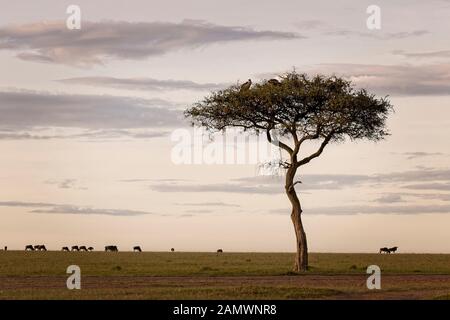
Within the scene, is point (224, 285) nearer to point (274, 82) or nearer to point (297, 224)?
point (297, 224)

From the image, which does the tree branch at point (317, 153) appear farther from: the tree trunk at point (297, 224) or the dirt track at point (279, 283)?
the dirt track at point (279, 283)

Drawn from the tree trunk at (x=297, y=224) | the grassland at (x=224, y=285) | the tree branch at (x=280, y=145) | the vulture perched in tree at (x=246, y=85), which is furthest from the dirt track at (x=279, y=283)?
the vulture perched in tree at (x=246, y=85)

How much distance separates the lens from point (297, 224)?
58125 mm

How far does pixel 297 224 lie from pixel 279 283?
1502 cm

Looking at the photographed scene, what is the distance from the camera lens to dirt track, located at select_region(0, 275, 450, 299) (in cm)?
3722

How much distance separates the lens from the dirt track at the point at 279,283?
37.2m

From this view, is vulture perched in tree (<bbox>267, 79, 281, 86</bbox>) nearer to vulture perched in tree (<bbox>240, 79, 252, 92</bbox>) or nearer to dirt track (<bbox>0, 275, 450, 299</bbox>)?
vulture perched in tree (<bbox>240, 79, 252, 92</bbox>)

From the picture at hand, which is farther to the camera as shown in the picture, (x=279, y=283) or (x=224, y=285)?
(x=279, y=283)

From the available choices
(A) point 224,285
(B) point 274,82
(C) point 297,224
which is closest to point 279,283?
(A) point 224,285

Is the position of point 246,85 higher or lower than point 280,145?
higher

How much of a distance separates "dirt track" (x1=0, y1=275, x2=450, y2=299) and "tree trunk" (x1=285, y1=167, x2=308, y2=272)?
21.0ft

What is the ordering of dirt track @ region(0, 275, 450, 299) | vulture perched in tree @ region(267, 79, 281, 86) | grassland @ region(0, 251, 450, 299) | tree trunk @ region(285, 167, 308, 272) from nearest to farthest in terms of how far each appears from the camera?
grassland @ region(0, 251, 450, 299) < dirt track @ region(0, 275, 450, 299) < tree trunk @ region(285, 167, 308, 272) < vulture perched in tree @ region(267, 79, 281, 86)

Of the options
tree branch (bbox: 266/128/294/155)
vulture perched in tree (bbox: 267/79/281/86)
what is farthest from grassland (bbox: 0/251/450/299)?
vulture perched in tree (bbox: 267/79/281/86)
